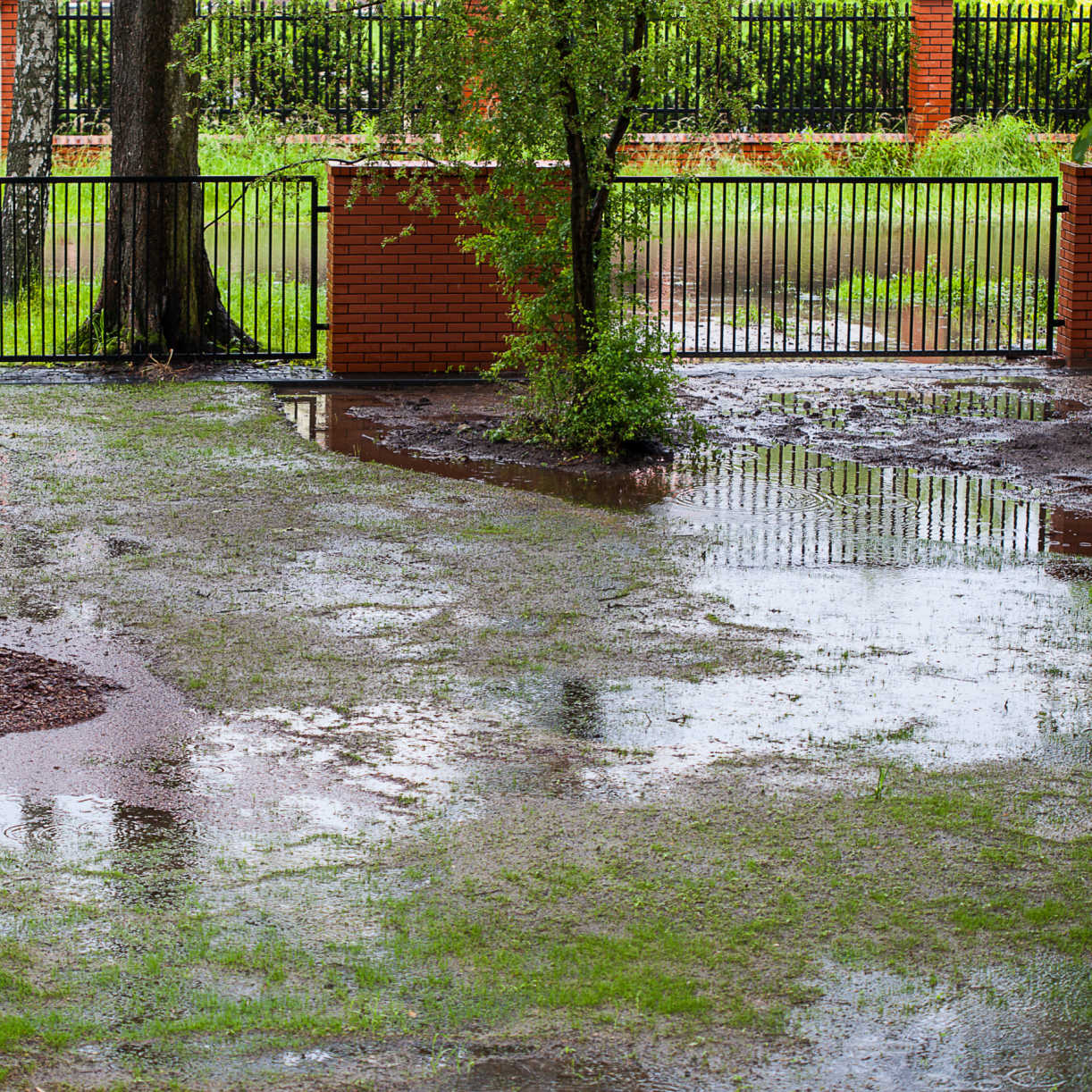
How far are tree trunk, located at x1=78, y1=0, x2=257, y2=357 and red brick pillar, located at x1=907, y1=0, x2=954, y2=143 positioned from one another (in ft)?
51.3

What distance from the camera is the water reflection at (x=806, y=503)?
8.94 m

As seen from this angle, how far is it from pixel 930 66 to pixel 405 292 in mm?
16064

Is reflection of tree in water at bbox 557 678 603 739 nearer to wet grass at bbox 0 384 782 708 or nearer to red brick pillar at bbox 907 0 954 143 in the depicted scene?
wet grass at bbox 0 384 782 708


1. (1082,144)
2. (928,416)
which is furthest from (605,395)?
(1082,144)

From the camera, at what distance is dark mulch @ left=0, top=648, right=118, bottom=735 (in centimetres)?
645

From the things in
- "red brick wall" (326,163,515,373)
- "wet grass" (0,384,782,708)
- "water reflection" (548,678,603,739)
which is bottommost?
"water reflection" (548,678,603,739)

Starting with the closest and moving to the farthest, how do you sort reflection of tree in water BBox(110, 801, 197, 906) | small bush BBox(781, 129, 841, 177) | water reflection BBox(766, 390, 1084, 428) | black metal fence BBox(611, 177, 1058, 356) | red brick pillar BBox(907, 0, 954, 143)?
1. reflection of tree in water BBox(110, 801, 197, 906)
2. water reflection BBox(766, 390, 1084, 428)
3. black metal fence BBox(611, 177, 1058, 356)
4. small bush BBox(781, 129, 841, 177)
5. red brick pillar BBox(907, 0, 954, 143)

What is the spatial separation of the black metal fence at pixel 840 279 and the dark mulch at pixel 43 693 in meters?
5.32

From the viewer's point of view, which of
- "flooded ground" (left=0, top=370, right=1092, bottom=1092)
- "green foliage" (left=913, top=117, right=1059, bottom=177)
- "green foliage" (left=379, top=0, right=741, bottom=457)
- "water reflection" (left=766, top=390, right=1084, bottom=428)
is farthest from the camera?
"green foliage" (left=913, top=117, right=1059, bottom=177)

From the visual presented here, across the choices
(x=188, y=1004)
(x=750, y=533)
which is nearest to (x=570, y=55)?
(x=750, y=533)

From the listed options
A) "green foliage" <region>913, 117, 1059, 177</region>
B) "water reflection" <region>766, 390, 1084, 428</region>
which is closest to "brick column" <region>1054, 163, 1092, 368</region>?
"water reflection" <region>766, 390, 1084, 428</region>

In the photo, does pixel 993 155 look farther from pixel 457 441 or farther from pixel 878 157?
pixel 457 441

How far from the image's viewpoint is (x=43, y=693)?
6.71 meters

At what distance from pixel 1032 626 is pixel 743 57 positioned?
4.72 metres
